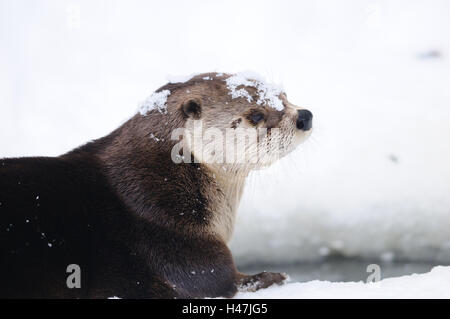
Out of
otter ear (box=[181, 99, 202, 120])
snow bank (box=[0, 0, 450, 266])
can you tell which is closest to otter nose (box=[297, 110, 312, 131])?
otter ear (box=[181, 99, 202, 120])

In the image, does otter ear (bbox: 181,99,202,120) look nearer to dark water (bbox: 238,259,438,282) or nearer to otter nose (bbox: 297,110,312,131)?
otter nose (bbox: 297,110,312,131)

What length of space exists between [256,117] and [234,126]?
0.38 feet

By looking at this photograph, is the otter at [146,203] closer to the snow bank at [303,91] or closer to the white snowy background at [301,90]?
the white snowy background at [301,90]

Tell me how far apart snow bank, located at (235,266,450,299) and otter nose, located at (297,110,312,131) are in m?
0.76

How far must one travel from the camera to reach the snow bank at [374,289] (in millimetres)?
2252

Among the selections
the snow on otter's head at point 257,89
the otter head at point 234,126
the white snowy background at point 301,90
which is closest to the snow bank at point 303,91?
the white snowy background at point 301,90

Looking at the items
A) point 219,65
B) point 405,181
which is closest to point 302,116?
point 405,181

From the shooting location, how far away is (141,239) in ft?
8.11

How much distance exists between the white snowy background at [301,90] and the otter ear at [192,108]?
4.65 feet

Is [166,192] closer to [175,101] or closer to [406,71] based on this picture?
[175,101]

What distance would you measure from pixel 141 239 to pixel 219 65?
3.25 meters

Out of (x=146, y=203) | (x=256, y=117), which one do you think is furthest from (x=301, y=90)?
(x=146, y=203)

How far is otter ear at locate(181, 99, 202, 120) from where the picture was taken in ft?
8.81

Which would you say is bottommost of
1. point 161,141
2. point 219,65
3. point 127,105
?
point 161,141
